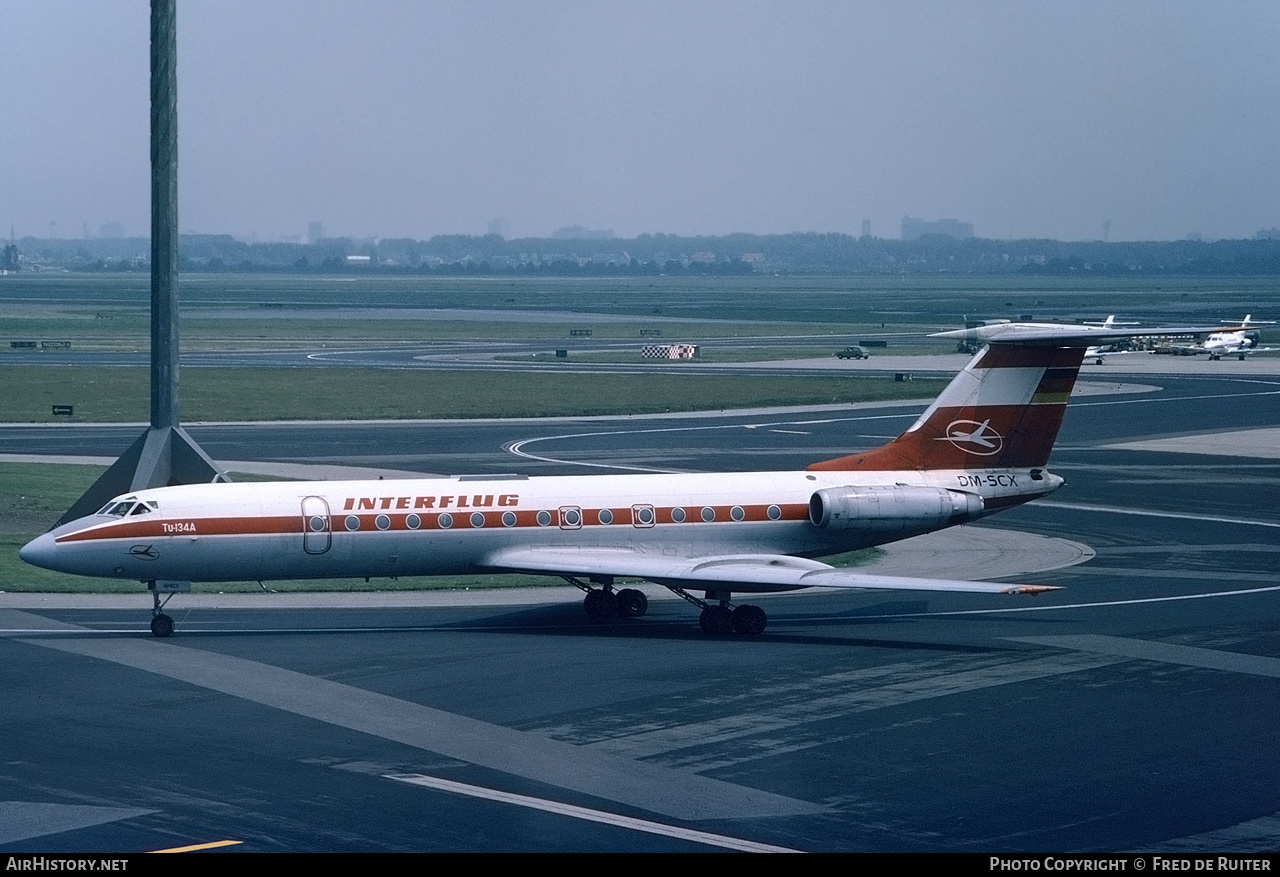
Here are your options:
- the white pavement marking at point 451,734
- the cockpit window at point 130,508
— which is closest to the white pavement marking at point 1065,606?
the white pavement marking at point 451,734

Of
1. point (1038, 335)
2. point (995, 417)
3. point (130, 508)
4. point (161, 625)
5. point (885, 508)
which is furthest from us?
point (995, 417)

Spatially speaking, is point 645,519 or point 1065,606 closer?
point 645,519

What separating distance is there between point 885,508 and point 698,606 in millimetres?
4310

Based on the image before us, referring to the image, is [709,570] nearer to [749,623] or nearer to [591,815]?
[749,623]

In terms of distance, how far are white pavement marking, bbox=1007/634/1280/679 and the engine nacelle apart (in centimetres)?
358

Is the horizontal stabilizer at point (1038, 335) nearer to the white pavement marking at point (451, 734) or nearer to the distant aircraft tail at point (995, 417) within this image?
the distant aircraft tail at point (995, 417)

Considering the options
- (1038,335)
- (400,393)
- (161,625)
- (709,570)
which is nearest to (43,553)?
(161,625)

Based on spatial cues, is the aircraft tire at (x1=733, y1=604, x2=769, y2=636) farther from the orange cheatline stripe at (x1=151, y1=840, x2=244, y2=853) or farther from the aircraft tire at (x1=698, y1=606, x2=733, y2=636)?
the orange cheatline stripe at (x1=151, y1=840, x2=244, y2=853)

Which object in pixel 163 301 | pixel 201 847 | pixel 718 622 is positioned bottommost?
pixel 718 622

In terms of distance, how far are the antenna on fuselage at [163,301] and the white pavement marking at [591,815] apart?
1906 centimetres

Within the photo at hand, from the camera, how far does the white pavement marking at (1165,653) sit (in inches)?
1087

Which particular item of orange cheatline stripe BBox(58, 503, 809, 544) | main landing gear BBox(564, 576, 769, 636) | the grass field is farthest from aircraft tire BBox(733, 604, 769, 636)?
the grass field

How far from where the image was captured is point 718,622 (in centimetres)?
3092
